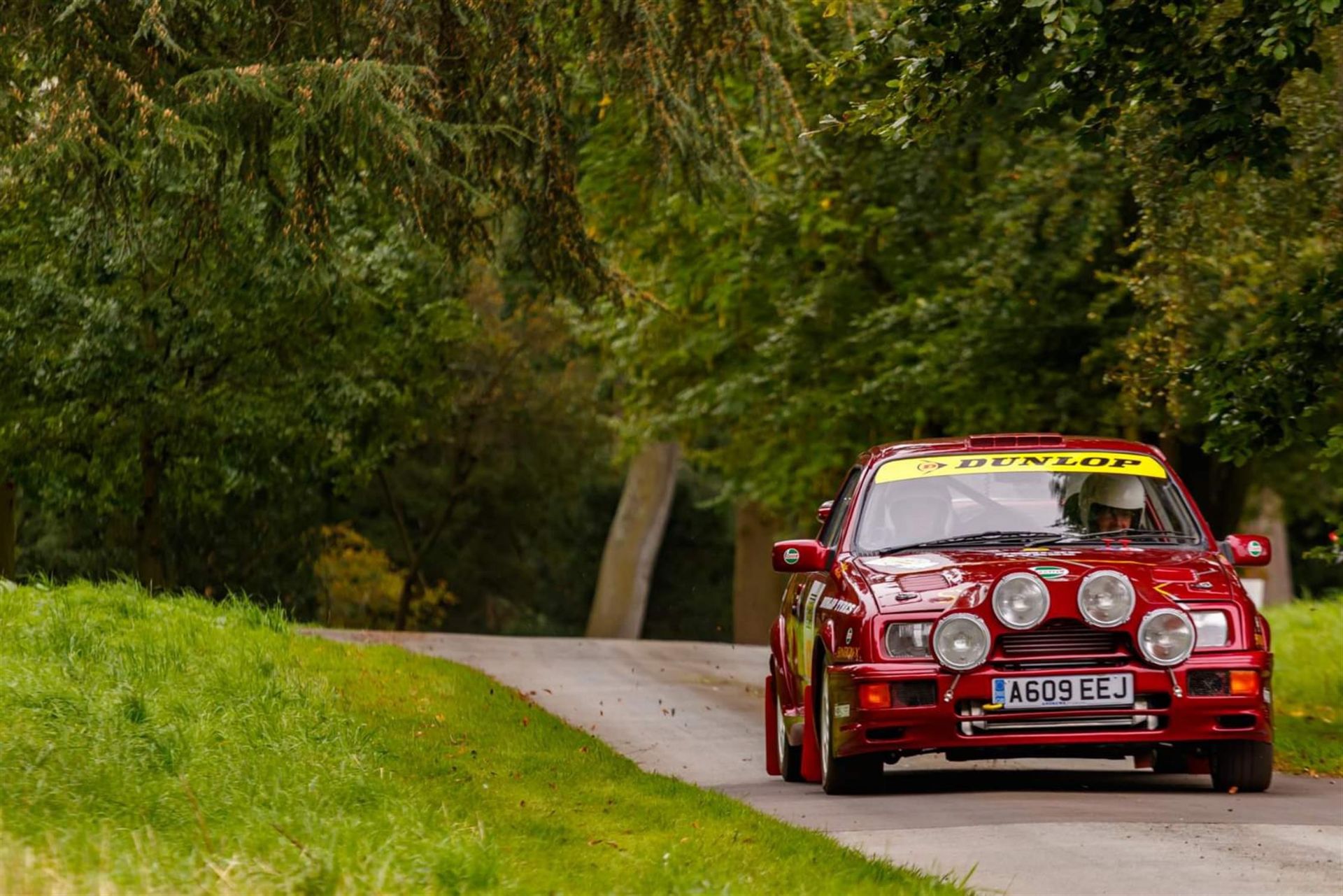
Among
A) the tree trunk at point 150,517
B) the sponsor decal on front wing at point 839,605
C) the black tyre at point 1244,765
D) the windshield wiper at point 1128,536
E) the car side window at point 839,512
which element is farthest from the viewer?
the tree trunk at point 150,517

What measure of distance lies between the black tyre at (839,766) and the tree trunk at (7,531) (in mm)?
15749

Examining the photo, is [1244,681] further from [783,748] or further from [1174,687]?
[783,748]

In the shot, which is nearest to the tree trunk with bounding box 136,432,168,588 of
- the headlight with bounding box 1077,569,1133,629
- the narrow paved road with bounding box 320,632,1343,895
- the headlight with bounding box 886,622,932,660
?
the narrow paved road with bounding box 320,632,1343,895

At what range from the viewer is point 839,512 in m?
12.1

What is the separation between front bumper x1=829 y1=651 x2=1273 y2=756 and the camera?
391 inches

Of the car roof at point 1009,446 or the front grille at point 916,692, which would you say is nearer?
the front grille at point 916,692

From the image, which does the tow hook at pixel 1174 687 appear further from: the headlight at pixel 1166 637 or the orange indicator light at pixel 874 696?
the orange indicator light at pixel 874 696

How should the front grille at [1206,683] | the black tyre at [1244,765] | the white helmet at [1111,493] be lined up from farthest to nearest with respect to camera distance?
the white helmet at [1111,493]
the black tyre at [1244,765]
the front grille at [1206,683]

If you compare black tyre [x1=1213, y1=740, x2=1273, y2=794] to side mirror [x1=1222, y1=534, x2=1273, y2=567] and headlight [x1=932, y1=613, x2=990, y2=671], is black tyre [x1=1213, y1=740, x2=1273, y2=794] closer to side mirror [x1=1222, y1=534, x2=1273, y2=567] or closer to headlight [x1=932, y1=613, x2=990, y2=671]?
side mirror [x1=1222, y1=534, x2=1273, y2=567]

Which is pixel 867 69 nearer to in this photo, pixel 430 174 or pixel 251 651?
pixel 430 174

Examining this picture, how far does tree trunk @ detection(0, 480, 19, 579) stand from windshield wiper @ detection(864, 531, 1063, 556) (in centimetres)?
1594

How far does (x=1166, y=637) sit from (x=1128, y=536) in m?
1.01

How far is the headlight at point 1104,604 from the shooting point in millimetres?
9906

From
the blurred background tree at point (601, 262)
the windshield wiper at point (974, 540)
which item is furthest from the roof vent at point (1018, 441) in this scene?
the blurred background tree at point (601, 262)
